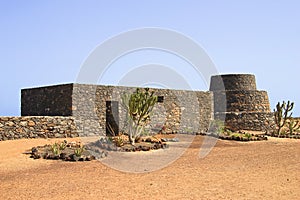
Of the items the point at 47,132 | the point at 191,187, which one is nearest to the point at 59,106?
the point at 47,132

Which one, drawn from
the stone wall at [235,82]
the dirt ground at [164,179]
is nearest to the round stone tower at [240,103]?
the stone wall at [235,82]

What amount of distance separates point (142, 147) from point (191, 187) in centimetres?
658

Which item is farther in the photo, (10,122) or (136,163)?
(10,122)

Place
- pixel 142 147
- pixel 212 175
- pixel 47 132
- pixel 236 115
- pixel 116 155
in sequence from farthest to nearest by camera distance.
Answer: pixel 236 115 → pixel 47 132 → pixel 142 147 → pixel 116 155 → pixel 212 175

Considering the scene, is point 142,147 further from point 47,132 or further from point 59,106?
point 59,106

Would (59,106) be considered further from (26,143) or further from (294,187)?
(294,187)

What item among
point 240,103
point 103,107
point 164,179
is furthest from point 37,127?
point 240,103

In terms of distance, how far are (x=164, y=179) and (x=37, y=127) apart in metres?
9.60

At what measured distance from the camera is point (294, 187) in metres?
6.60

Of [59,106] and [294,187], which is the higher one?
[59,106]

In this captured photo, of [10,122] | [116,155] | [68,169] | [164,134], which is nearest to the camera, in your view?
[68,169]

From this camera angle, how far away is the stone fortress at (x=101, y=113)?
15820mm

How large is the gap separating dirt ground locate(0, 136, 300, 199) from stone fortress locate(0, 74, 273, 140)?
16.4 feet

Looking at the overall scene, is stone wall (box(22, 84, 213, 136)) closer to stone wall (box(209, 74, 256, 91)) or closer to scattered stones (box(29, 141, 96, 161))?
scattered stones (box(29, 141, 96, 161))
